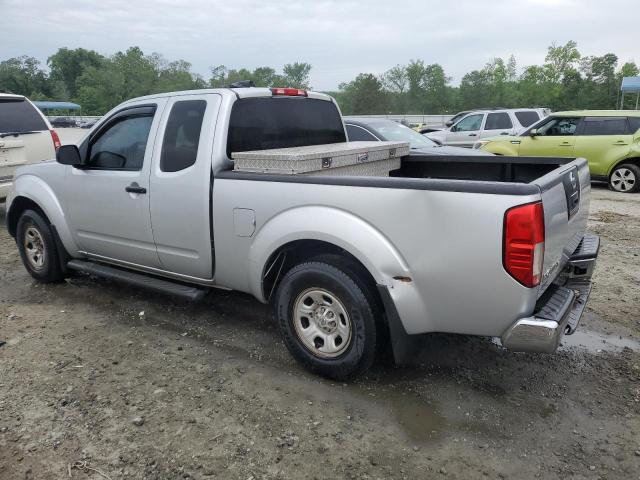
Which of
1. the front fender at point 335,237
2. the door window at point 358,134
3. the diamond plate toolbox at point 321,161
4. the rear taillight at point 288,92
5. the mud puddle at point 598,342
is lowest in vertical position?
the mud puddle at point 598,342

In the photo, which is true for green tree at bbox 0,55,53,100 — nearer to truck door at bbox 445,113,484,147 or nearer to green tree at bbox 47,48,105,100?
green tree at bbox 47,48,105,100

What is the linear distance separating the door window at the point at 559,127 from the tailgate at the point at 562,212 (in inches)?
351

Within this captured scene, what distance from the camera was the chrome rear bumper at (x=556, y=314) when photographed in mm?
2617

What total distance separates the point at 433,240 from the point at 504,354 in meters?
1.52

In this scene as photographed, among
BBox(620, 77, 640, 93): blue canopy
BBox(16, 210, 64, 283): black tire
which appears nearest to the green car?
BBox(16, 210, 64, 283): black tire

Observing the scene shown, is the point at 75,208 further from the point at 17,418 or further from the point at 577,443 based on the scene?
the point at 577,443

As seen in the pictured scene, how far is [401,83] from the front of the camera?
78312mm

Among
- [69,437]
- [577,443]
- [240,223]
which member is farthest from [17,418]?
[577,443]

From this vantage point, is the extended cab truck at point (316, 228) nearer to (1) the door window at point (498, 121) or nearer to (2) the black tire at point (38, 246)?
(2) the black tire at point (38, 246)

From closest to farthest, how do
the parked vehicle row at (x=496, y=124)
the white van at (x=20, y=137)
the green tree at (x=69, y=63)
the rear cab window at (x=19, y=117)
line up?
the white van at (x=20, y=137) < the rear cab window at (x=19, y=117) < the parked vehicle row at (x=496, y=124) < the green tree at (x=69, y=63)

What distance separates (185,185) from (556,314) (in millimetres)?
2624

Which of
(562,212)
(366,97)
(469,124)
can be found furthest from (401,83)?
(562,212)

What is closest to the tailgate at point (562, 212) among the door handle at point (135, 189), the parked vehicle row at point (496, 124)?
the door handle at point (135, 189)

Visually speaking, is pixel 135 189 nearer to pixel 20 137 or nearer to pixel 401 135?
pixel 20 137
